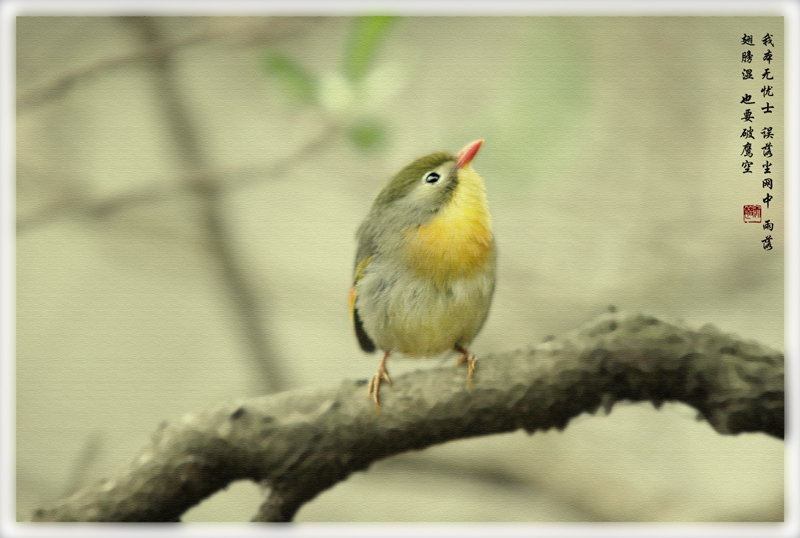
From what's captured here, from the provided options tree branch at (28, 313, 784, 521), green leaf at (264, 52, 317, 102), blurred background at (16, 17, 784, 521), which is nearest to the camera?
tree branch at (28, 313, 784, 521)

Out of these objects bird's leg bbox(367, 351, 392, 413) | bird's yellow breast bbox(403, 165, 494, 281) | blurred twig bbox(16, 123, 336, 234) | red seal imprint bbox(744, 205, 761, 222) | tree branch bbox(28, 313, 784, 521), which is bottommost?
tree branch bbox(28, 313, 784, 521)

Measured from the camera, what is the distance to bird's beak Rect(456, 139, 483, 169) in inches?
67.9

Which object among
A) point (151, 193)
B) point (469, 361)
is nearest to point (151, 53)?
point (151, 193)

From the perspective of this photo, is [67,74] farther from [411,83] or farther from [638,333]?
[638,333]

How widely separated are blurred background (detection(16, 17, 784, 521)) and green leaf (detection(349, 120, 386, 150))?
0.08m

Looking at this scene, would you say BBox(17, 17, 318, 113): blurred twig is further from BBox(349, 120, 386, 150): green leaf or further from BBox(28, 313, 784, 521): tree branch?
BBox(28, 313, 784, 521): tree branch

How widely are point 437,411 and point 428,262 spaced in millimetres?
371

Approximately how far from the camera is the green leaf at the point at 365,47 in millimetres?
1639

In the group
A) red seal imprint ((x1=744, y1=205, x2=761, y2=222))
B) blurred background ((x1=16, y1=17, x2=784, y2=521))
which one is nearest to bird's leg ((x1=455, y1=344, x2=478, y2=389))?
blurred background ((x1=16, y1=17, x2=784, y2=521))

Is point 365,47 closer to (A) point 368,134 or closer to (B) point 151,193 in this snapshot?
(A) point 368,134

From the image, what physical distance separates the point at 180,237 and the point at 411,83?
3.28 ft

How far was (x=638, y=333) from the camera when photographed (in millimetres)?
1486

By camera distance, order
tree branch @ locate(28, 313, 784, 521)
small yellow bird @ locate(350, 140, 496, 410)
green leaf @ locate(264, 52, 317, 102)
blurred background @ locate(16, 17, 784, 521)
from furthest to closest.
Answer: blurred background @ locate(16, 17, 784, 521)
green leaf @ locate(264, 52, 317, 102)
small yellow bird @ locate(350, 140, 496, 410)
tree branch @ locate(28, 313, 784, 521)

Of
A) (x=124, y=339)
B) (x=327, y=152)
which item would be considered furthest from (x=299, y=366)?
(x=327, y=152)
